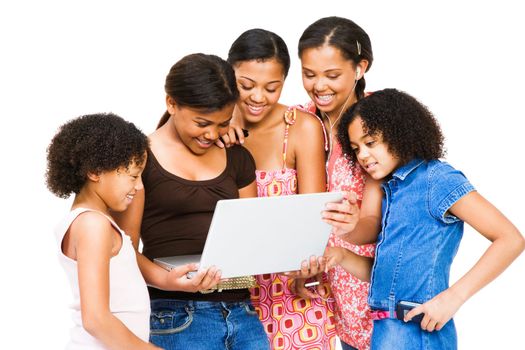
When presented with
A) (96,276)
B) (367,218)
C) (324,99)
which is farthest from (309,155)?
(96,276)

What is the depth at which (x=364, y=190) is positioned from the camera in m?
2.57

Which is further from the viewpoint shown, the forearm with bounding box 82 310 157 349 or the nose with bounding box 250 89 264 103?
the nose with bounding box 250 89 264 103

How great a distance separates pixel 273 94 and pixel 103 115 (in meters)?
0.68

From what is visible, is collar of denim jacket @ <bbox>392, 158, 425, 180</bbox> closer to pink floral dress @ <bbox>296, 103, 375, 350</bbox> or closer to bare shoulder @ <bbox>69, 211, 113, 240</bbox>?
pink floral dress @ <bbox>296, 103, 375, 350</bbox>

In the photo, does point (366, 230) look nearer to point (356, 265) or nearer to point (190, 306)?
point (356, 265)

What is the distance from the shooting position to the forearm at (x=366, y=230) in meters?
2.50

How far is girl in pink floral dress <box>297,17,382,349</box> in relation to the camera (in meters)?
2.70

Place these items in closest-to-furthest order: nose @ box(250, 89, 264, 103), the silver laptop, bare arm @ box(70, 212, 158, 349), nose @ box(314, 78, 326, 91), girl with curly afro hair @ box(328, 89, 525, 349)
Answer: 1. bare arm @ box(70, 212, 158, 349)
2. the silver laptop
3. girl with curly afro hair @ box(328, 89, 525, 349)
4. nose @ box(250, 89, 264, 103)
5. nose @ box(314, 78, 326, 91)

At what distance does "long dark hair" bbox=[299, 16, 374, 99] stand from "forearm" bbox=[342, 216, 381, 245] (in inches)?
25.4

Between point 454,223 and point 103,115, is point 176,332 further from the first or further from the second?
point 454,223

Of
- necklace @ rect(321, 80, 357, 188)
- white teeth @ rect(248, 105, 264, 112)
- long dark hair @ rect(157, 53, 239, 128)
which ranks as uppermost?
long dark hair @ rect(157, 53, 239, 128)

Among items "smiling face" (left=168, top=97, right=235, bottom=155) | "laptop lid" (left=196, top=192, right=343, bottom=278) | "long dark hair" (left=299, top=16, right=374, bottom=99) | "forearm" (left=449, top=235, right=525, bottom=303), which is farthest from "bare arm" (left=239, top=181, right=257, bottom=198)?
"forearm" (left=449, top=235, right=525, bottom=303)

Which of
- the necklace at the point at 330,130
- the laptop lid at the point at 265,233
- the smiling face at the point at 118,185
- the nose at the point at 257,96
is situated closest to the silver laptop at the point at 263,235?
the laptop lid at the point at 265,233

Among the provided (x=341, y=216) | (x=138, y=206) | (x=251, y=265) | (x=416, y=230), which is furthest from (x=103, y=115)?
(x=416, y=230)
